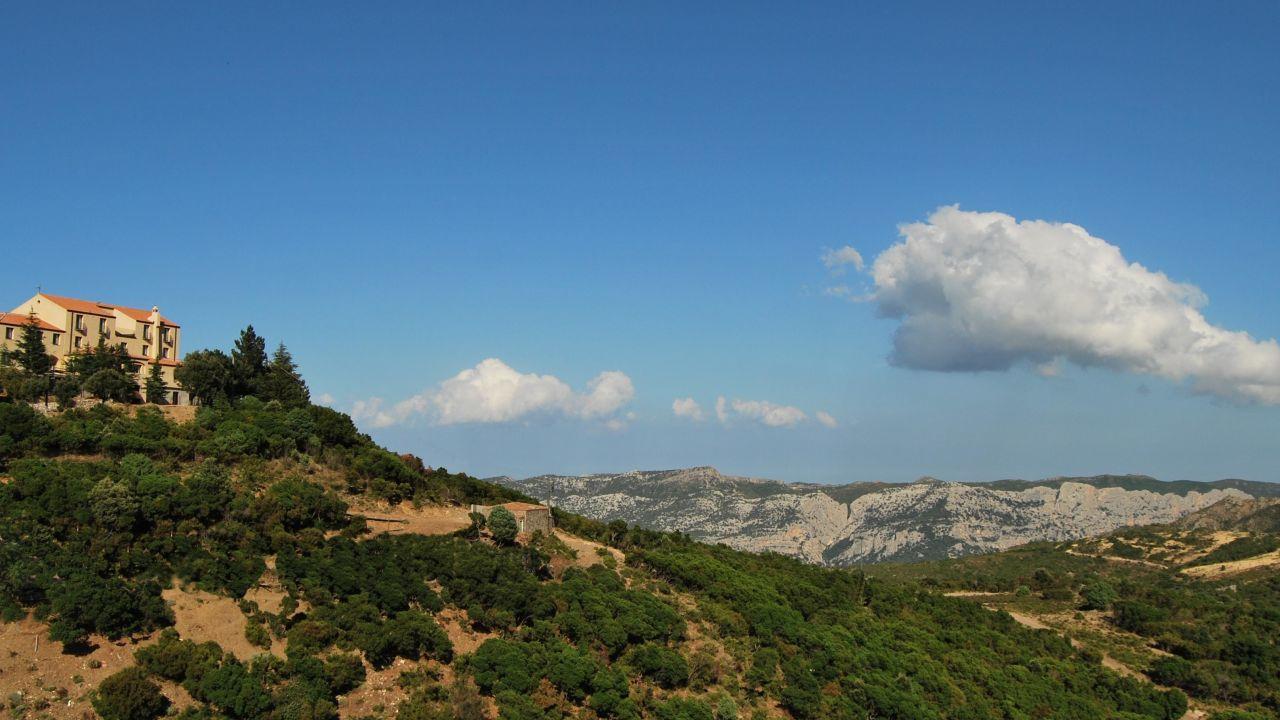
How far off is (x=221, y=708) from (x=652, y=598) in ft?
78.4

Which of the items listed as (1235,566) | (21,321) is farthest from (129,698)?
(1235,566)

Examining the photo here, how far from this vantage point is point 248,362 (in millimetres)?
64562

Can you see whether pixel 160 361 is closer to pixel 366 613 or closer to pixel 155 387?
pixel 155 387

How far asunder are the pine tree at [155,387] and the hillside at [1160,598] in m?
71.1

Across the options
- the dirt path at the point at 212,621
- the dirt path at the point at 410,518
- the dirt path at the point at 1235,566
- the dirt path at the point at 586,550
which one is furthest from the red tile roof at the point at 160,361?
the dirt path at the point at 1235,566

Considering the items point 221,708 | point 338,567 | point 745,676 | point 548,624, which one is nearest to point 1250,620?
point 745,676

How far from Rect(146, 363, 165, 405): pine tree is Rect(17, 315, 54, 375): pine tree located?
5.93 meters

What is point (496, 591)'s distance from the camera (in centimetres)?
4369

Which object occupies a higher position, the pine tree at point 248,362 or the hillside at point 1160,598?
the pine tree at point 248,362

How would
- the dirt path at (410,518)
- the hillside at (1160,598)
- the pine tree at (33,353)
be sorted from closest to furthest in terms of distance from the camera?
the dirt path at (410,518), the pine tree at (33,353), the hillside at (1160,598)

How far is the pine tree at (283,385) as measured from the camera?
63.9m

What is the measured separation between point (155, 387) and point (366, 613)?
30.7m

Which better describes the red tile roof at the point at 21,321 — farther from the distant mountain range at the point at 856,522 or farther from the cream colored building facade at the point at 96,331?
the distant mountain range at the point at 856,522

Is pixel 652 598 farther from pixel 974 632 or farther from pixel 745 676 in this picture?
pixel 974 632
